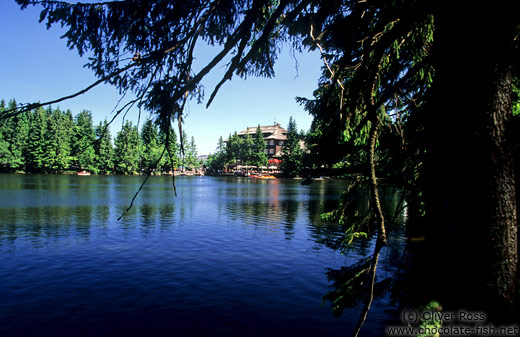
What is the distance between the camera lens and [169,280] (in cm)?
1086

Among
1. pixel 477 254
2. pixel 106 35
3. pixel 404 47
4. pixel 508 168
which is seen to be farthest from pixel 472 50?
pixel 106 35

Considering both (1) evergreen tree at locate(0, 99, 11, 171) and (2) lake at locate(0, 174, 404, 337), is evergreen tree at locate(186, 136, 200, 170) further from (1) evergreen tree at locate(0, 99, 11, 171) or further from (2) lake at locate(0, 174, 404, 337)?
(2) lake at locate(0, 174, 404, 337)

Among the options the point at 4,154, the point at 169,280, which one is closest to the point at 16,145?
the point at 4,154

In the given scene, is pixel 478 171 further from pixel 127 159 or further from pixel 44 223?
pixel 127 159

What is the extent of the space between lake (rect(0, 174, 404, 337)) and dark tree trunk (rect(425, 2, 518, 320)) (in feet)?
11.7

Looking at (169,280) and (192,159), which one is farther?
(192,159)

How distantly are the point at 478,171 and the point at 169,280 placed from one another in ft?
34.2

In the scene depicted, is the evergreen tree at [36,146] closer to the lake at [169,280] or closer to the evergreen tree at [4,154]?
the evergreen tree at [4,154]

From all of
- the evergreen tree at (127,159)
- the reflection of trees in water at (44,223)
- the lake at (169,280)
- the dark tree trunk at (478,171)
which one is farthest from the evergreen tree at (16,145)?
the dark tree trunk at (478,171)

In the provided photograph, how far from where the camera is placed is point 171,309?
8828 millimetres

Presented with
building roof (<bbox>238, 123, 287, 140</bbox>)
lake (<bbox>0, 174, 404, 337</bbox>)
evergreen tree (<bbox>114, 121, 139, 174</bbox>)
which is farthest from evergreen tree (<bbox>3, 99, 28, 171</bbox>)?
lake (<bbox>0, 174, 404, 337</bbox>)

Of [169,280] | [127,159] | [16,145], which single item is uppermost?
[16,145]

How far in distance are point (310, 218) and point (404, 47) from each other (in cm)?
2010

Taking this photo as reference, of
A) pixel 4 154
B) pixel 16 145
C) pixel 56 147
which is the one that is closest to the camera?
pixel 4 154
